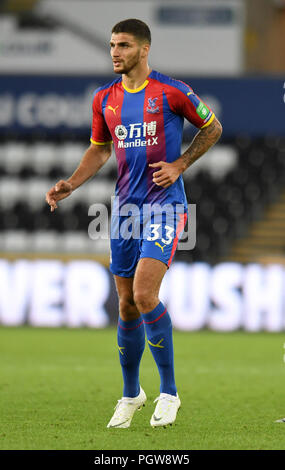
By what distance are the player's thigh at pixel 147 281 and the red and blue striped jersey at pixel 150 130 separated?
337 mm

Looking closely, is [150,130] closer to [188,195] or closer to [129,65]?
[129,65]

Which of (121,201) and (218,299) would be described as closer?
(121,201)

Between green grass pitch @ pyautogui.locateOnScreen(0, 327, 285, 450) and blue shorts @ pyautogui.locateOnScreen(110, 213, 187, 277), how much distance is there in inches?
32.8

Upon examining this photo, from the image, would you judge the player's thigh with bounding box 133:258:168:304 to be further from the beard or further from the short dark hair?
the short dark hair

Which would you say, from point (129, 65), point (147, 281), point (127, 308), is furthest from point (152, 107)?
point (127, 308)

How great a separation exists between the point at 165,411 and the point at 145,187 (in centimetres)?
112

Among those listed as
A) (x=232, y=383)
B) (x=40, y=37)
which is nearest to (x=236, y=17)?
(x=40, y=37)

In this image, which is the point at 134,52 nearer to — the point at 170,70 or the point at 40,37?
the point at 170,70

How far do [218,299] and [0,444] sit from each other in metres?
7.95

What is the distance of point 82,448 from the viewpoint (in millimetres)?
4059

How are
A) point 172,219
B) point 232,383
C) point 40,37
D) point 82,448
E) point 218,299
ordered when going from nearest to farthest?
1. point 82,448
2. point 172,219
3. point 232,383
4. point 218,299
5. point 40,37

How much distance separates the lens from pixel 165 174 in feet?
15.2

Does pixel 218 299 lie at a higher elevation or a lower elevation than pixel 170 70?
lower

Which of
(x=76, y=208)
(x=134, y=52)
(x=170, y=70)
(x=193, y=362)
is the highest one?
(x=170, y=70)
